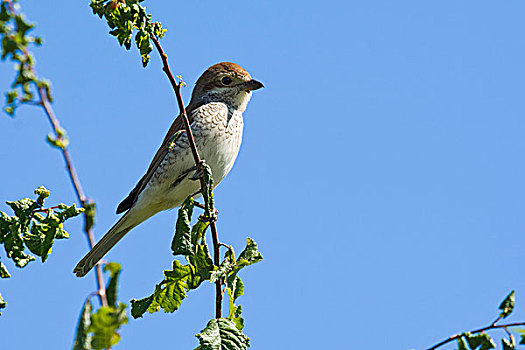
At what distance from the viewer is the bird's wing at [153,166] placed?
16.7 feet

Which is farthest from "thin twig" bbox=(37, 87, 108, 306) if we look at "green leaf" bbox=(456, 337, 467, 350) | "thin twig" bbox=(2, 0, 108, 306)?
"green leaf" bbox=(456, 337, 467, 350)

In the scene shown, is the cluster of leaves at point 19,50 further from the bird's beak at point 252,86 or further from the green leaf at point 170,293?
the bird's beak at point 252,86

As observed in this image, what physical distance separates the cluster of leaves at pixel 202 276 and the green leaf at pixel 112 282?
4.08 feet

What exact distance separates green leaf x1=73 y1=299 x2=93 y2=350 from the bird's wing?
3.77 m

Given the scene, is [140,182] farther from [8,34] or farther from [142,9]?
[8,34]

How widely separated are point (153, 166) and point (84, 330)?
3.96 m

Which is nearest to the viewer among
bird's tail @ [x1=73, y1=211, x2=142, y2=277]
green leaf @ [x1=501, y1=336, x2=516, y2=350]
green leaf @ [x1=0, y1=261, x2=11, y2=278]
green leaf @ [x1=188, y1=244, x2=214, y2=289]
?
green leaf @ [x1=501, y1=336, x2=516, y2=350]

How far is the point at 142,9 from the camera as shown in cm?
252

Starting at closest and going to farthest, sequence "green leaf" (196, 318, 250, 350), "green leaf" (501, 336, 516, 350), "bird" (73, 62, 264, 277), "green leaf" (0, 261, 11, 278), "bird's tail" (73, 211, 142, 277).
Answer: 1. "green leaf" (501, 336, 516, 350)
2. "green leaf" (196, 318, 250, 350)
3. "green leaf" (0, 261, 11, 278)
4. "bird" (73, 62, 264, 277)
5. "bird's tail" (73, 211, 142, 277)

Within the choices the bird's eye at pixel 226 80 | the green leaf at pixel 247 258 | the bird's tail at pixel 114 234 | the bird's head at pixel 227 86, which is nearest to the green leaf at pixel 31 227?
the green leaf at pixel 247 258

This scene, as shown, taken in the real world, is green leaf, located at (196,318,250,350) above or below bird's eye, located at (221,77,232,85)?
below

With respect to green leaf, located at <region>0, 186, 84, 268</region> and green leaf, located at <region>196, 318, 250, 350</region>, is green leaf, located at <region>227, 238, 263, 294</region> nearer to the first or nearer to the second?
green leaf, located at <region>196, 318, 250, 350</region>

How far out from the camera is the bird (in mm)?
4848

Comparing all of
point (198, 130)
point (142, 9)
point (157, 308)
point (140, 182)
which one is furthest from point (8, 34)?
point (140, 182)
